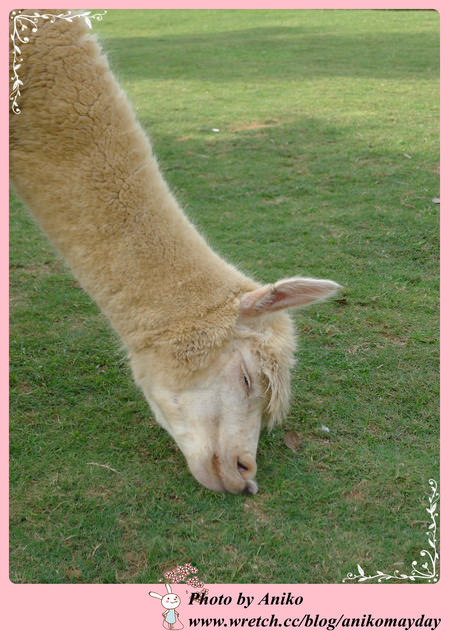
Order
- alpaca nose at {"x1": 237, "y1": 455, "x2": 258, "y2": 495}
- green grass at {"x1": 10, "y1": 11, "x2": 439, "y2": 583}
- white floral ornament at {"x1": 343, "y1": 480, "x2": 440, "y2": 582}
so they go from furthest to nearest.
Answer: alpaca nose at {"x1": 237, "y1": 455, "x2": 258, "y2": 495} < green grass at {"x1": 10, "y1": 11, "x2": 439, "y2": 583} < white floral ornament at {"x1": 343, "y1": 480, "x2": 440, "y2": 582}

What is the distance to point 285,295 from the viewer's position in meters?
2.98

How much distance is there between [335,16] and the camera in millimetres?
26422

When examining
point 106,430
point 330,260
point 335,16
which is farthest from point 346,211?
point 335,16

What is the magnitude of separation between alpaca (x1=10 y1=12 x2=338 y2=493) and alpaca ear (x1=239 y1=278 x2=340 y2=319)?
12mm

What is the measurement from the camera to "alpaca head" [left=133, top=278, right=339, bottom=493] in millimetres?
3074

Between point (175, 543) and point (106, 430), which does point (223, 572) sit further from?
point (106, 430)

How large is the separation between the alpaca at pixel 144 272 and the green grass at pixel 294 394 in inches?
16.5

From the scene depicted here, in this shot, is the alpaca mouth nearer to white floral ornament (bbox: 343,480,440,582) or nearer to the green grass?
the green grass

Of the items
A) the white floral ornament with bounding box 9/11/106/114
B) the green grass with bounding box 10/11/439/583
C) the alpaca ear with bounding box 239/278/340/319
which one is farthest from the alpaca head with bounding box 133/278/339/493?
the white floral ornament with bounding box 9/11/106/114

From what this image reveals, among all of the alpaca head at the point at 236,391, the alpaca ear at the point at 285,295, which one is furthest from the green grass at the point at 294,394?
the alpaca ear at the point at 285,295

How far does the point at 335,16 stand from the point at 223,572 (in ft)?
91.5

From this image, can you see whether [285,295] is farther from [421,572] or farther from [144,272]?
[421,572]

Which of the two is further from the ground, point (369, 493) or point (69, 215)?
point (69, 215)

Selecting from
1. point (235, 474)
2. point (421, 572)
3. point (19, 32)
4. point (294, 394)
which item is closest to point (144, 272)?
point (235, 474)
